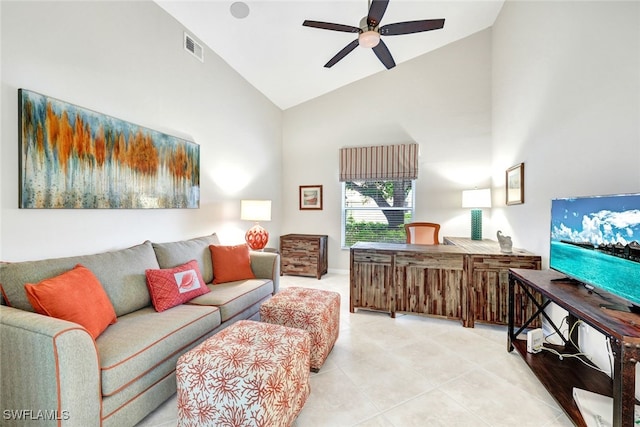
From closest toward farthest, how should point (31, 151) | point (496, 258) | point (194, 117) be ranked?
A: point (31, 151)
point (496, 258)
point (194, 117)

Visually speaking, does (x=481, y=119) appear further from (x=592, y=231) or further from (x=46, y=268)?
(x=46, y=268)

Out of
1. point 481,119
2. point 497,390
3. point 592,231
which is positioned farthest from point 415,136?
point 497,390

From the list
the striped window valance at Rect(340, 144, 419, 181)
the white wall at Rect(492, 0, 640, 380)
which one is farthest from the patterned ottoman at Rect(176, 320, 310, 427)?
the striped window valance at Rect(340, 144, 419, 181)

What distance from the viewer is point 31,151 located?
1.77 meters

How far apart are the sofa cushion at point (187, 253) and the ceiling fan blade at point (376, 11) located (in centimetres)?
272

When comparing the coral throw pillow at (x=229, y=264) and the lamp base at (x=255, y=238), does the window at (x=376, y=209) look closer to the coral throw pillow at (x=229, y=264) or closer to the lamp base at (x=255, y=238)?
the lamp base at (x=255, y=238)

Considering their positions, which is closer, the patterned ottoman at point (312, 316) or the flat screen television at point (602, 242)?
the flat screen television at point (602, 242)

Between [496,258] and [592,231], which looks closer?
[592,231]

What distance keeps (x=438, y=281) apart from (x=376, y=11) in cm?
265

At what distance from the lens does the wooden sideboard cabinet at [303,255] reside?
184 inches

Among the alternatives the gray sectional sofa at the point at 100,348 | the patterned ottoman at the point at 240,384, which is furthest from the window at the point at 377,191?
the patterned ottoman at the point at 240,384

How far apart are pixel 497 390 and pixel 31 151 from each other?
3476 mm

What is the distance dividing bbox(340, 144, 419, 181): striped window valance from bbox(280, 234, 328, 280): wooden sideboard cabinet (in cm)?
128

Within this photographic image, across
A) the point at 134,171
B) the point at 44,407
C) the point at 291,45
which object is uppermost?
the point at 291,45
